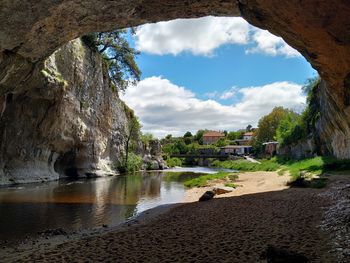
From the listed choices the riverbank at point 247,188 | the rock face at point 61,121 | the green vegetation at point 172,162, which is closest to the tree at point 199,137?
the green vegetation at point 172,162

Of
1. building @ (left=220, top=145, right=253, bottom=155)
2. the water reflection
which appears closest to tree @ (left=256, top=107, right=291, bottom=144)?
building @ (left=220, top=145, right=253, bottom=155)

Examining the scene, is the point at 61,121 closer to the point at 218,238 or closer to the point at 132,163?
the point at 132,163

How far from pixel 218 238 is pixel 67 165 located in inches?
1554

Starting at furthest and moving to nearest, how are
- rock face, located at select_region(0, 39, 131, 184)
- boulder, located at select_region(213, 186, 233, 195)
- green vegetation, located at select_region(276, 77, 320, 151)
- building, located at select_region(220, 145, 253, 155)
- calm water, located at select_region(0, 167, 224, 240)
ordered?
building, located at select_region(220, 145, 253, 155), green vegetation, located at select_region(276, 77, 320, 151), rock face, located at select_region(0, 39, 131, 184), boulder, located at select_region(213, 186, 233, 195), calm water, located at select_region(0, 167, 224, 240)

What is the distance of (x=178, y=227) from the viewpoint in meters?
12.7

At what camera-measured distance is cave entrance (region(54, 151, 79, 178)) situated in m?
45.2

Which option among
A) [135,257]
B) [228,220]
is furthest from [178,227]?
[135,257]

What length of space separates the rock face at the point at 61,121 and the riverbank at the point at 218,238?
1633cm

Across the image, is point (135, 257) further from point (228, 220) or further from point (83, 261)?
point (228, 220)

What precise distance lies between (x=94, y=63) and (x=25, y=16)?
29.4 metres

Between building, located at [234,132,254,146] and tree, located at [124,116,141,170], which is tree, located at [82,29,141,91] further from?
building, located at [234,132,254,146]

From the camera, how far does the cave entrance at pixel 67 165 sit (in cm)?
4516

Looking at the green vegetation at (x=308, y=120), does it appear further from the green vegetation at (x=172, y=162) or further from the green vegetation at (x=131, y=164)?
the green vegetation at (x=172, y=162)

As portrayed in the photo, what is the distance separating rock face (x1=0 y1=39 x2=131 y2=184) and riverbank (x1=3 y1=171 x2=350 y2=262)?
16332 mm
